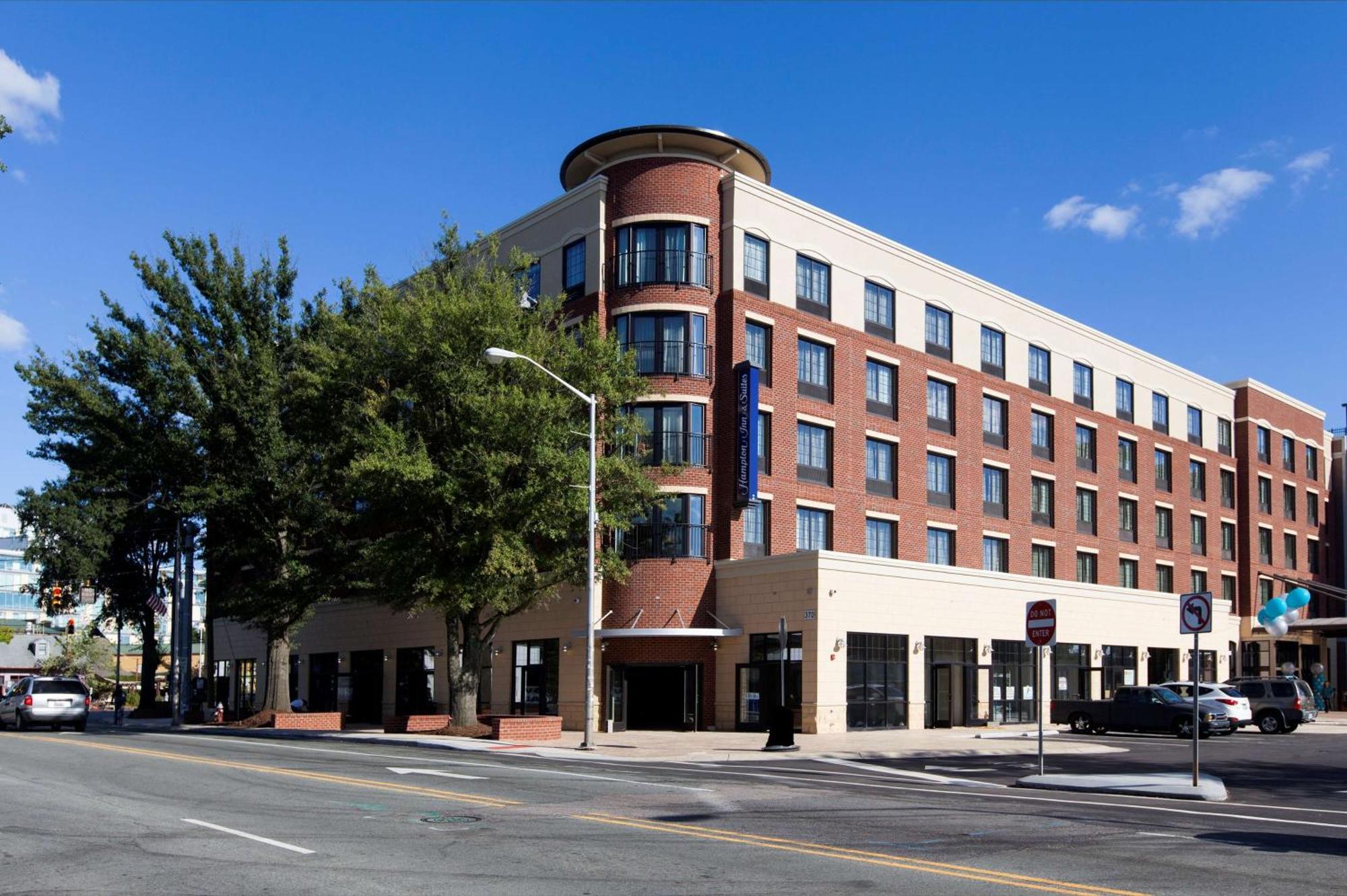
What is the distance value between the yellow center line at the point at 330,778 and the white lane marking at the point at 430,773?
1182 millimetres

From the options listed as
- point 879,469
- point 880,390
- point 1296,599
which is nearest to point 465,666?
point 879,469

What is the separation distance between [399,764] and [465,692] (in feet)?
43.7

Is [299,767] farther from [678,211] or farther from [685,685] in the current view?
[678,211]

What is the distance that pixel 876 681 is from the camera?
39469mm

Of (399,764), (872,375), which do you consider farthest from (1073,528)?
(399,764)

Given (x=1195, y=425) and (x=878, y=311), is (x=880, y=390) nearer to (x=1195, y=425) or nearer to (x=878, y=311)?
(x=878, y=311)

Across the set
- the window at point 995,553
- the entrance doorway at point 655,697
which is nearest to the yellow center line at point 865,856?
the entrance doorway at point 655,697

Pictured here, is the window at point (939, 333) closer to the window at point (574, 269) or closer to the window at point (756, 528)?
the window at point (756, 528)

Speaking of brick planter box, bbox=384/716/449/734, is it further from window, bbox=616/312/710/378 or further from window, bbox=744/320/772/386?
window, bbox=744/320/772/386

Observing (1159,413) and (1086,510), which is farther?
(1159,413)

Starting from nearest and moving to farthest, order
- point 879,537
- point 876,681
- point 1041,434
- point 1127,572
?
point 876,681 → point 879,537 → point 1041,434 → point 1127,572

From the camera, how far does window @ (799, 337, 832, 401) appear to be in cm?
4394

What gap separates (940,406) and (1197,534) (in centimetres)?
2366

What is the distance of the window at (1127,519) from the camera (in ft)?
193
